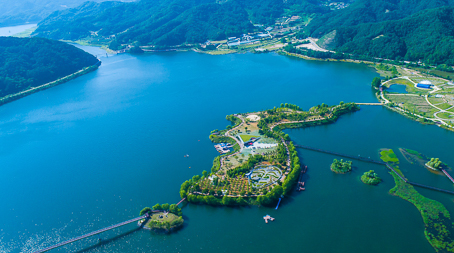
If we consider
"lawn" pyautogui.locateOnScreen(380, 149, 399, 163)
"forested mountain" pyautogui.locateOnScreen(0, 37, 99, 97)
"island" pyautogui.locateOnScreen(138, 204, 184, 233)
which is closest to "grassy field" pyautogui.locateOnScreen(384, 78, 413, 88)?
"lawn" pyautogui.locateOnScreen(380, 149, 399, 163)

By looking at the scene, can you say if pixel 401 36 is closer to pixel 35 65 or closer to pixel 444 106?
pixel 444 106

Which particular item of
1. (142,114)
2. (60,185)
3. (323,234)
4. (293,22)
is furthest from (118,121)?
(293,22)

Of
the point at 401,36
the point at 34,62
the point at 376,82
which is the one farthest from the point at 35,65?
the point at 401,36

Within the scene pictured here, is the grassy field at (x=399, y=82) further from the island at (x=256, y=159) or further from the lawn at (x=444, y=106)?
the island at (x=256, y=159)

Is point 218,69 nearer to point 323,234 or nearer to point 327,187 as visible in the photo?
point 327,187

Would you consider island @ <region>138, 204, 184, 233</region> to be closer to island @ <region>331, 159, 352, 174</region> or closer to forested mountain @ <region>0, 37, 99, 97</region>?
island @ <region>331, 159, 352, 174</region>
